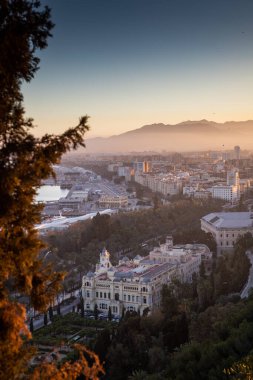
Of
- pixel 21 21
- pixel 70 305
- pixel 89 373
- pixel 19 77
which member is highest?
pixel 21 21

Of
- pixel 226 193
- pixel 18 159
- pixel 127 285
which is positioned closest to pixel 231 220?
pixel 127 285

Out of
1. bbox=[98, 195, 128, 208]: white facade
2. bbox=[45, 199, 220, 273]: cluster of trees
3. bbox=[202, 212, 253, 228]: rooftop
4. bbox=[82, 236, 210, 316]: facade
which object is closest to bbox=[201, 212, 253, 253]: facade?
bbox=[202, 212, 253, 228]: rooftop

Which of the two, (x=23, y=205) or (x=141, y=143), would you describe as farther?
(x=141, y=143)

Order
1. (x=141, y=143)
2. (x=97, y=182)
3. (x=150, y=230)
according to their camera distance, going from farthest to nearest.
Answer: (x=141, y=143) → (x=97, y=182) → (x=150, y=230)

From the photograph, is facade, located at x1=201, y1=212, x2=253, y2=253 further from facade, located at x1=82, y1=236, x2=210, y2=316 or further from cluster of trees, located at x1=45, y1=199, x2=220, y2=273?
facade, located at x1=82, y1=236, x2=210, y2=316

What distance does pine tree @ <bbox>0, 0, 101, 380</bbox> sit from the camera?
2.17 m

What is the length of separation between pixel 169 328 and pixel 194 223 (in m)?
11.8

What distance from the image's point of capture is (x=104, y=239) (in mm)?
15945

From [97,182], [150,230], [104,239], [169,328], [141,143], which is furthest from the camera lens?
[141,143]

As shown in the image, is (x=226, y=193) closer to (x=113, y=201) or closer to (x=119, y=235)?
(x=113, y=201)

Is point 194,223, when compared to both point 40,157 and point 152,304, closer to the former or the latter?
point 152,304

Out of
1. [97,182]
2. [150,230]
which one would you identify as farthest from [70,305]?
[97,182]

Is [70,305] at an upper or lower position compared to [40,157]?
lower

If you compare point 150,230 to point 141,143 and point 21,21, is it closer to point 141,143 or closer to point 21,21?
point 21,21
